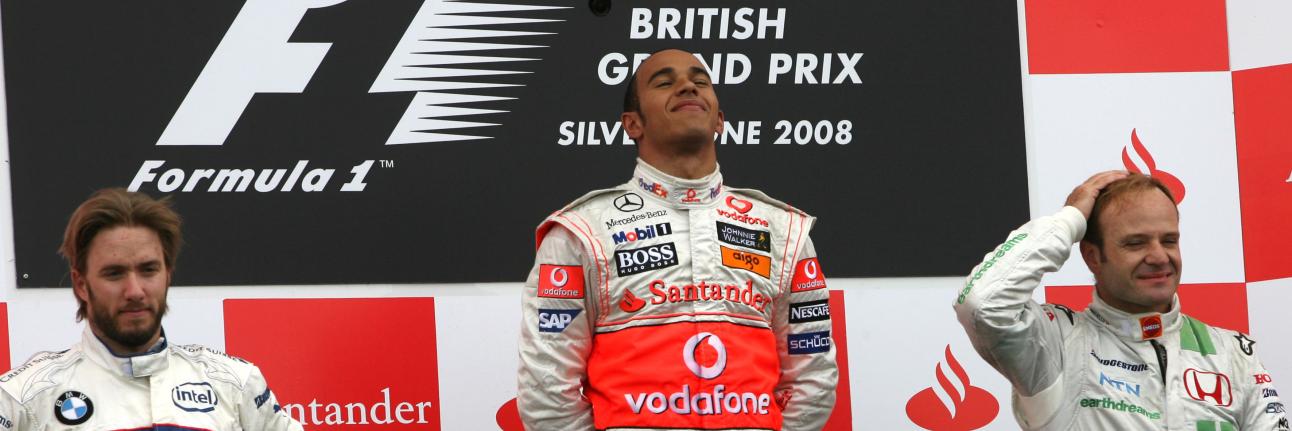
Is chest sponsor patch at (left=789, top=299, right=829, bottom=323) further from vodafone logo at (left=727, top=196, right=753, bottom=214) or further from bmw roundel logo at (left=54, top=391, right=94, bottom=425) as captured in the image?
bmw roundel logo at (left=54, top=391, right=94, bottom=425)

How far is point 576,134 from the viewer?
4066 millimetres

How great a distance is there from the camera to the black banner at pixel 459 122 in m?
3.95

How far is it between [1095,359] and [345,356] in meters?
1.89

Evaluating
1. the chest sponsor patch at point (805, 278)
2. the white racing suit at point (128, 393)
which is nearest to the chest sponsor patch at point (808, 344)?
the chest sponsor patch at point (805, 278)

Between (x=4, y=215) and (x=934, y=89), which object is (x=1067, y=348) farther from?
(x=4, y=215)

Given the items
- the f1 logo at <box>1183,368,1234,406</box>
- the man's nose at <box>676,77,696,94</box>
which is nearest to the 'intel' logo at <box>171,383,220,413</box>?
the man's nose at <box>676,77,696,94</box>

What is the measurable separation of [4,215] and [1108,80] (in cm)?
297

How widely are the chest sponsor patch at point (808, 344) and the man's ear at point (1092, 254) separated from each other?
2.00ft

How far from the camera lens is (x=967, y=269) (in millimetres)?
4145

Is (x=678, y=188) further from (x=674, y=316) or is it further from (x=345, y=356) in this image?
(x=345, y=356)

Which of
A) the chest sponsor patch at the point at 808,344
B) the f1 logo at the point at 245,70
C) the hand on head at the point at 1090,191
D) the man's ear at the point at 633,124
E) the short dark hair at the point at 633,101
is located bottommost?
the chest sponsor patch at the point at 808,344

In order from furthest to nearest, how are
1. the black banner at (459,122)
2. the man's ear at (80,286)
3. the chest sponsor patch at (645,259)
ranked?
1. the black banner at (459,122)
2. the chest sponsor patch at (645,259)
3. the man's ear at (80,286)

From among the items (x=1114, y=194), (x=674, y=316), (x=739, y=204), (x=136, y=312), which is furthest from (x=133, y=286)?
(x=1114, y=194)

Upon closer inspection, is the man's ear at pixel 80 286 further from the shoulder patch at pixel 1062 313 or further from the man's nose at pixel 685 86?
the shoulder patch at pixel 1062 313
